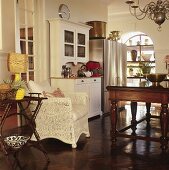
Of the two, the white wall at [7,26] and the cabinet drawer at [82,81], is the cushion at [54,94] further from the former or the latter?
the white wall at [7,26]

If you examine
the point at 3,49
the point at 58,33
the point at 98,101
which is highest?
the point at 58,33

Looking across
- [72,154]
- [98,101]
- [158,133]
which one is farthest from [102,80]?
[72,154]

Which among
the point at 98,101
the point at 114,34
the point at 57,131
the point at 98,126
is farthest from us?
the point at 114,34

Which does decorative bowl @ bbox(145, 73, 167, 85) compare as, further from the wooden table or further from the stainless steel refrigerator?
the stainless steel refrigerator

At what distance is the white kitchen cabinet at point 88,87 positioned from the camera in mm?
5605

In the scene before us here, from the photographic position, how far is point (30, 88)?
428 centimetres

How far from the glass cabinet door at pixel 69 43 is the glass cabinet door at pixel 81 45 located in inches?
10.0

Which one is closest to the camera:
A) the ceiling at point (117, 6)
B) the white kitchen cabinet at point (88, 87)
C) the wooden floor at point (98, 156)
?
the wooden floor at point (98, 156)

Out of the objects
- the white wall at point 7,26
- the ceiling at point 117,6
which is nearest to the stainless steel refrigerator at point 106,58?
the ceiling at point 117,6

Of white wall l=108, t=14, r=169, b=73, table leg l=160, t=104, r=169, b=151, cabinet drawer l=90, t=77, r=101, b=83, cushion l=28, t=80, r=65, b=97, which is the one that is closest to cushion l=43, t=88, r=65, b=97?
cushion l=28, t=80, r=65, b=97

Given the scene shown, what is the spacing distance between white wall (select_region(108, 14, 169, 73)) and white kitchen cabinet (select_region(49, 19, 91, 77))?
12.1ft

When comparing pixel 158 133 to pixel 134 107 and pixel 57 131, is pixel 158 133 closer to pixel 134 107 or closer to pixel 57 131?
pixel 134 107

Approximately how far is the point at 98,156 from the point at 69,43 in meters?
2.97

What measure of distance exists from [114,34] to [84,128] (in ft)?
12.1
